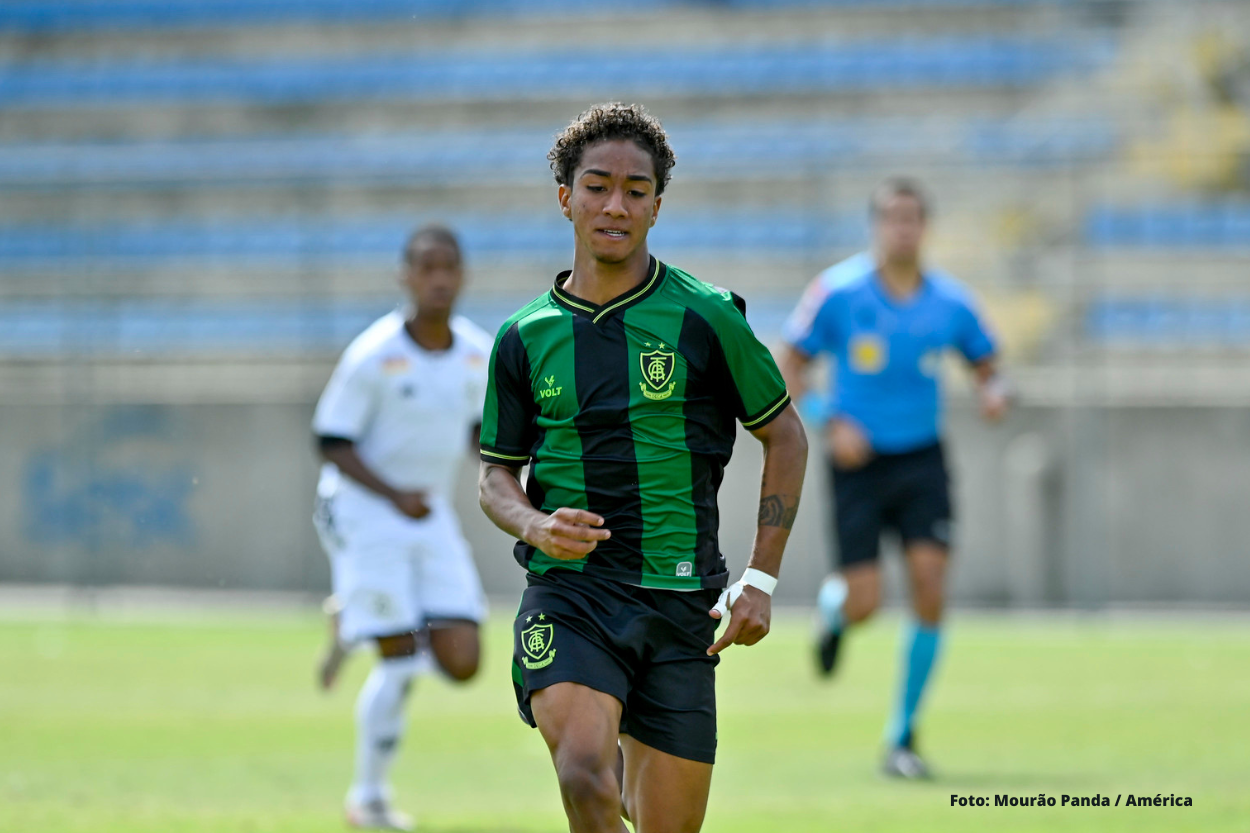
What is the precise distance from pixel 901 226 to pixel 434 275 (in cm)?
250

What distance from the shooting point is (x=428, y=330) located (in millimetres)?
7512

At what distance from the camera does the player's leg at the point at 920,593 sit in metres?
7.69

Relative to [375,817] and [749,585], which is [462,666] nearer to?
Result: [375,817]

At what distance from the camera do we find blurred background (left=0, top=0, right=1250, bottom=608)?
15.3m

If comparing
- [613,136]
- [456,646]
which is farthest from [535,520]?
[456,646]

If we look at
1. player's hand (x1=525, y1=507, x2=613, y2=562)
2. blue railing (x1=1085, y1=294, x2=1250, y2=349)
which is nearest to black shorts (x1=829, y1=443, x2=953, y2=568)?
player's hand (x1=525, y1=507, x2=613, y2=562)

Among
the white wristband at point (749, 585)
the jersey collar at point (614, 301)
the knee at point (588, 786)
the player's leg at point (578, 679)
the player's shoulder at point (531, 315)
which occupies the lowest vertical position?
the knee at point (588, 786)

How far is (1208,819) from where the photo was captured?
638 cm

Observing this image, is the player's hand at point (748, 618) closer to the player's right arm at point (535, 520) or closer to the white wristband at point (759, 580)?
the white wristband at point (759, 580)

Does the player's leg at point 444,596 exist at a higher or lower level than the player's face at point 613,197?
lower

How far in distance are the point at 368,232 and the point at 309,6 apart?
22.5ft

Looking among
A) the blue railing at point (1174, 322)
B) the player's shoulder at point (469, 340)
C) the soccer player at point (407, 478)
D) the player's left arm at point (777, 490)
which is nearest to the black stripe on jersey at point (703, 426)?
the player's left arm at point (777, 490)

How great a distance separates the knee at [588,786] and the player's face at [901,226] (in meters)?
4.93

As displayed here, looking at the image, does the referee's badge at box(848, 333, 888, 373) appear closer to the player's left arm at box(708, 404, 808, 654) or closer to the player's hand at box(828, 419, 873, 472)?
the player's hand at box(828, 419, 873, 472)
